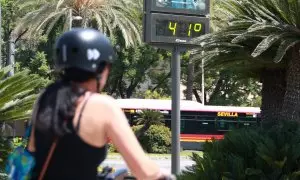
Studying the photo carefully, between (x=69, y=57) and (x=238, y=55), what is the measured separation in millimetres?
6480

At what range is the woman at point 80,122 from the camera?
8.43ft

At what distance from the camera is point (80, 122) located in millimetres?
2617

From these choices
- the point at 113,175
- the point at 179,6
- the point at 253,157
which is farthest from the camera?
the point at 179,6

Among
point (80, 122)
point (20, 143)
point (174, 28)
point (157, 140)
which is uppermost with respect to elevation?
point (174, 28)

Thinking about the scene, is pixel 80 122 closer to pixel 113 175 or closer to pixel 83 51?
pixel 83 51

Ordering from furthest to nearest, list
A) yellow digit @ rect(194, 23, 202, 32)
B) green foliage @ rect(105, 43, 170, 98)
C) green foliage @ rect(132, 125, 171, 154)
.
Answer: green foliage @ rect(105, 43, 170, 98) → green foliage @ rect(132, 125, 171, 154) → yellow digit @ rect(194, 23, 202, 32)

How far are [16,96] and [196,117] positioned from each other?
26.5m

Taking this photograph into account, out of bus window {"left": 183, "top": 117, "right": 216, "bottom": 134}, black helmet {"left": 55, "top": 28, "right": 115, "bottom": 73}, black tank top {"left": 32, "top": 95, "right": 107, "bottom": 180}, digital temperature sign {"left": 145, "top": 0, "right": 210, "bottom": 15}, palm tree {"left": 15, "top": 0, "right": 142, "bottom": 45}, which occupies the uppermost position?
palm tree {"left": 15, "top": 0, "right": 142, "bottom": 45}

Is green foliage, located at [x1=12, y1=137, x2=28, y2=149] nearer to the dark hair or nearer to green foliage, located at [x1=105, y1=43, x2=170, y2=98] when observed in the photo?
the dark hair

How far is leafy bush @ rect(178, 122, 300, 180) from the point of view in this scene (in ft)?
22.8

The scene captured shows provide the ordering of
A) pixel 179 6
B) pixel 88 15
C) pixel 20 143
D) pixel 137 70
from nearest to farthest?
pixel 20 143 < pixel 179 6 < pixel 88 15 < pixel 137 70

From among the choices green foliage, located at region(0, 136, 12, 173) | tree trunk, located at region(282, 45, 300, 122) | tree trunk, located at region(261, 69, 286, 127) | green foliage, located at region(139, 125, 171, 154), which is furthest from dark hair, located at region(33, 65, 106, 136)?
green foliage, located at region(139, 125, 171, 154)

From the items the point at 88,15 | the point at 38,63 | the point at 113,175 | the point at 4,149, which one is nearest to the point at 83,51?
the point at 113,175

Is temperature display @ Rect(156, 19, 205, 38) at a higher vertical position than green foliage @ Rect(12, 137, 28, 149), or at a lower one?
higher
